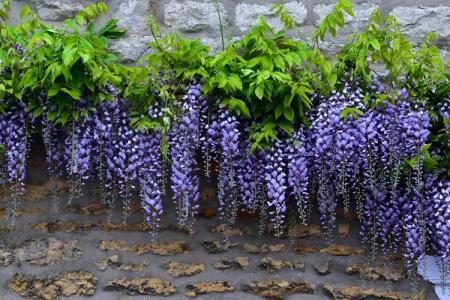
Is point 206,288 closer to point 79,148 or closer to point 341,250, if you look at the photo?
point 341,250

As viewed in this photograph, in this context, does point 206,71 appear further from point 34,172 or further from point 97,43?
point 34,172

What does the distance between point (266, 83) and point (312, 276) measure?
98cm

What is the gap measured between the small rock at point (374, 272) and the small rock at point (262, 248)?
0.35m

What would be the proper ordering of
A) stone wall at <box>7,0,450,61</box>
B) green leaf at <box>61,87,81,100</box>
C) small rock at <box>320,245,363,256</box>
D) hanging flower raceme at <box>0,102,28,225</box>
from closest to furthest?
green leaf at <box>61,87,81,100</box> → hanging flower raceme at <box>0,102,28,225</box> → small rock at <box>320,245,363,256</box> → stone wall at <box>7,0,450,61</box>

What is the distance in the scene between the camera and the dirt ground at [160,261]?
12.3 ft

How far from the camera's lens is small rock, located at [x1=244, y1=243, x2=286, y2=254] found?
151 inches

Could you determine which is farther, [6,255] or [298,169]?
[6,255]

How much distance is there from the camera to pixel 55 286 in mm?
3758

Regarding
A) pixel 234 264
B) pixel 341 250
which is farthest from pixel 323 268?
pixel 234 264

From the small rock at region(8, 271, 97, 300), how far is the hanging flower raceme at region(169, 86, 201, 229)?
55 centimetres

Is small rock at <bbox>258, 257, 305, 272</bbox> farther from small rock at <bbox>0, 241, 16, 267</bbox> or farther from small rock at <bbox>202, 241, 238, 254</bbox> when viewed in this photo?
small rock at <bbox>0, 241, 16, 267</bbox>

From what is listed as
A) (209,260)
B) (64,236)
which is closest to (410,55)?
(209,260)

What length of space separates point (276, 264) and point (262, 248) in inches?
4.2

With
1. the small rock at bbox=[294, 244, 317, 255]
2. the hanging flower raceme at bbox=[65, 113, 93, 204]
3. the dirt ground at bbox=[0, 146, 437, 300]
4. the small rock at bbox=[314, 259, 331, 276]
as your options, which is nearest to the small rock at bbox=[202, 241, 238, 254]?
the dirt ground at bbox=[0, 146, 437, 300]
